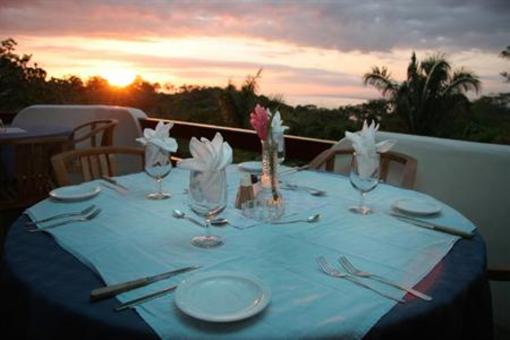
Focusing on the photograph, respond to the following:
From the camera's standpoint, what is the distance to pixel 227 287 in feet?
2.77

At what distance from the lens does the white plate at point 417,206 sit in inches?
54.1

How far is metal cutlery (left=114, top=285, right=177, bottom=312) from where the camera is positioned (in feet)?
2.53

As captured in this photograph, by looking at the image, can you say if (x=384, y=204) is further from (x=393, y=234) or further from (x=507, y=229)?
(x=507, y=229)

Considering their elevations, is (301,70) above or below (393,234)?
above

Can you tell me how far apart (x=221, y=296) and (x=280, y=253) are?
0.28 m

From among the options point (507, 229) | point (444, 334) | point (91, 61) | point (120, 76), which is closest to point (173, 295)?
point (444, 334)

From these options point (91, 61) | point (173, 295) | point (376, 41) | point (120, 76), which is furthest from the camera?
point (376, 41)

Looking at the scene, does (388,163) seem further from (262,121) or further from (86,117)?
(86,117)

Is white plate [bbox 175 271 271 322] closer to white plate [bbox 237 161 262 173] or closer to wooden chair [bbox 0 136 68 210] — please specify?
white plate [bbox 237 161 262 173]

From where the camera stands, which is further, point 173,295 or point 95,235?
point 95,235

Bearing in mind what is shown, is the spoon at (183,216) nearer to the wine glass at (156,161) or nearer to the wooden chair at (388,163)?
the wine glass at (156,161)

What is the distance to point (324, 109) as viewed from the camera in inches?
424

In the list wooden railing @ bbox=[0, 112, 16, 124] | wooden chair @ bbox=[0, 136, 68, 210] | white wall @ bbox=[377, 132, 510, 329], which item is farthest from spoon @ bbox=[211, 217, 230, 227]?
wooden railing @ bbox=[0, 112, 16, 124]

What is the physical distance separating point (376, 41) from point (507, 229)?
747cm
